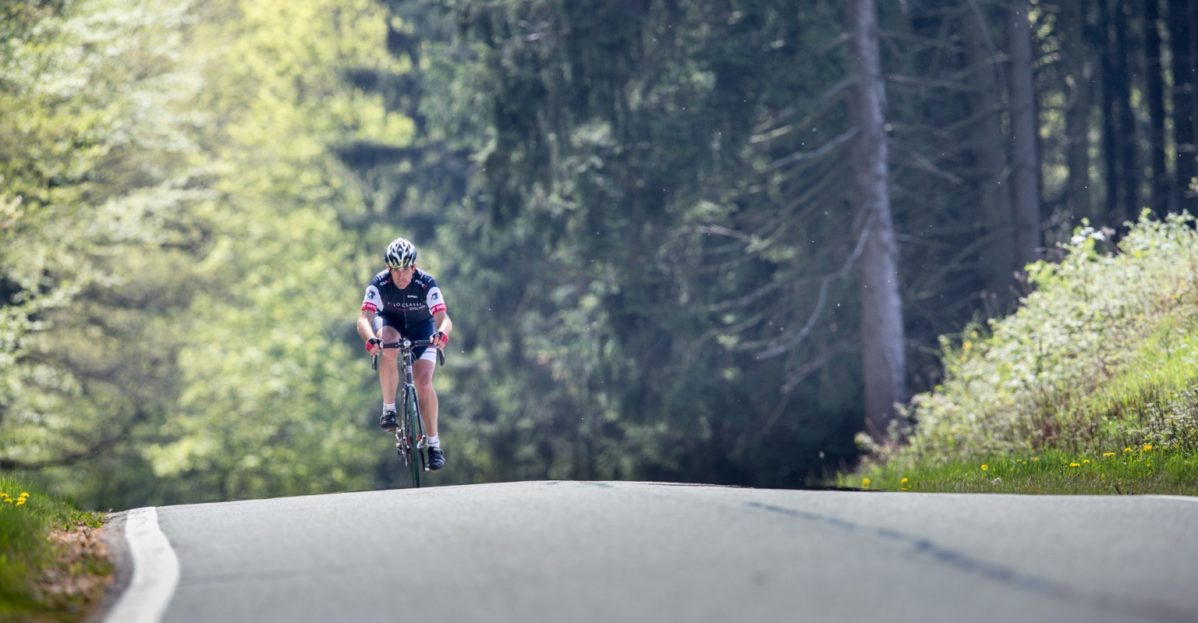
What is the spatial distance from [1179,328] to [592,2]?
12.9 m

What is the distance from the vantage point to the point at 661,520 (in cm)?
967

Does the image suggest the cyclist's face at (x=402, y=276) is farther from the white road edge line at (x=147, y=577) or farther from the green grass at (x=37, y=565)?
the white road edge line at (x=147, y=577)

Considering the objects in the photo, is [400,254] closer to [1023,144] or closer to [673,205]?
[673,205]

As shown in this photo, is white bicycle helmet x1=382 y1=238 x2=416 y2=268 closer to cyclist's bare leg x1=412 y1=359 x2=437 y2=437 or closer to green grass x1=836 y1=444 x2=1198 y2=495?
cyclist's bare leg x1=412 y1=359 x2=437 y2=437

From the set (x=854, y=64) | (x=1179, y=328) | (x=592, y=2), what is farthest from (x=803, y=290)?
(x=1179, y=328)

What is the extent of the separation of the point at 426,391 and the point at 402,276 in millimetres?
1139

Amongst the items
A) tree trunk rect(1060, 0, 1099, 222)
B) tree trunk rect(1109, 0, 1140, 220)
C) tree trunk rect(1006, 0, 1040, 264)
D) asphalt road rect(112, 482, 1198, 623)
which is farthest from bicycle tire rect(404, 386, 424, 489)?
tree trunk rect(1109, 0, 1140, 220)

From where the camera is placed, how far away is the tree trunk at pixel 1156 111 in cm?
3297

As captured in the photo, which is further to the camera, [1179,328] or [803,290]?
[803,290]

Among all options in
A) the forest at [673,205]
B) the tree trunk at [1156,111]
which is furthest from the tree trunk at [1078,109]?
the tree trunk at [1156,111]

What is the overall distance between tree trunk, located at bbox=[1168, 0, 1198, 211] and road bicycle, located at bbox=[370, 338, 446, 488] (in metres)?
19.5

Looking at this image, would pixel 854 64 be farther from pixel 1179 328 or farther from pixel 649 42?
pixel 1179 328

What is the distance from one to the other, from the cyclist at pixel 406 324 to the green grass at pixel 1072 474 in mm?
4823

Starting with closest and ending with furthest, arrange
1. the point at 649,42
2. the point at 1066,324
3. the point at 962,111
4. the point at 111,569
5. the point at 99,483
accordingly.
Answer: the point at 111,569 < the point at 1066,324 < the point at 649,42 < the point at 962,111 < the point at 99,483
